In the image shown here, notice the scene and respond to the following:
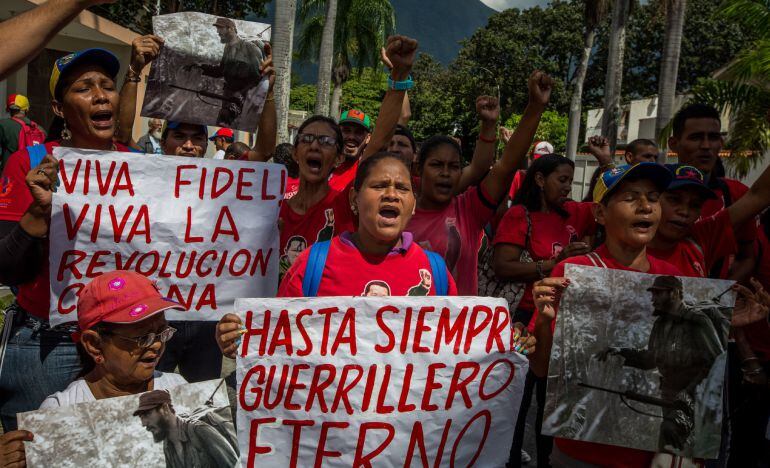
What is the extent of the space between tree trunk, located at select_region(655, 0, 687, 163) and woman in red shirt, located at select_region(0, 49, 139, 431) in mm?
15468

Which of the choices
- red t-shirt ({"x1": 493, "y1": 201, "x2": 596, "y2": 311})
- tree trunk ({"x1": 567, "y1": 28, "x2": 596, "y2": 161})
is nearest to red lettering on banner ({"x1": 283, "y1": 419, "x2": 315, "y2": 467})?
red t-shirt ({"x1": 493, "y1": 201, "x2": 596, "y2": 311})

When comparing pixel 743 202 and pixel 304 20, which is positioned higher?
pixel 304 20

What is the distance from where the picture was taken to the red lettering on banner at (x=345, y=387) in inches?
113

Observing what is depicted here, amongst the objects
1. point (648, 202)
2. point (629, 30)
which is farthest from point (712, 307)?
point (629, 30)

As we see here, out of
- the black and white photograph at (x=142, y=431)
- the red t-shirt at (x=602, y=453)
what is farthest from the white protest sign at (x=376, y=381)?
the red t-shirt at (x=602, y=453)

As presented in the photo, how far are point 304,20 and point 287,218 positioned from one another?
3623cm

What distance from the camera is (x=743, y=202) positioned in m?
3.70

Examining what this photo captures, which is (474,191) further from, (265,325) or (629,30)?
(629,30)

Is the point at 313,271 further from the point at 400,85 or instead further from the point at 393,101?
the point at 400,85

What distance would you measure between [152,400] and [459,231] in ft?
6.29

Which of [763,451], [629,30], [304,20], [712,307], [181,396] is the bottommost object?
[763,451]

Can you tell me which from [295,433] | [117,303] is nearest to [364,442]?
[295,433]

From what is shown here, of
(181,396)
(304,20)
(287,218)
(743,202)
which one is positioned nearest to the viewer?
(181,396)

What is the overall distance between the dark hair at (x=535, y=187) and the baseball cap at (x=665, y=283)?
1763mm
